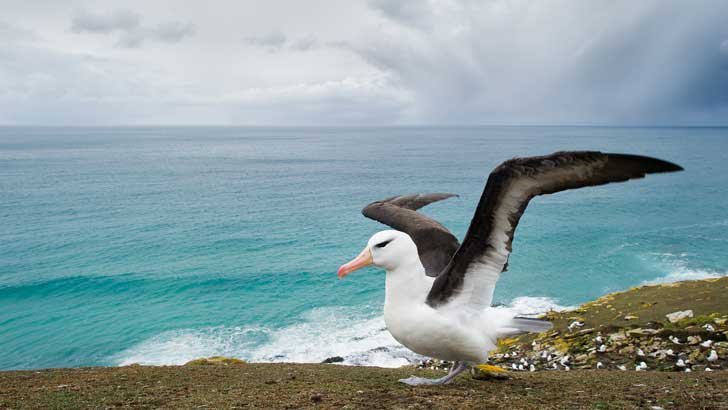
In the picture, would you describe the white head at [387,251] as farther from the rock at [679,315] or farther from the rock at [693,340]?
the rock at [679,315]

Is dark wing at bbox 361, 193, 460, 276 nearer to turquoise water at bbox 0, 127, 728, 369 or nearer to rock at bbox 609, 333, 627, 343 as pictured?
rock at bbox 609, 333, 627, 343

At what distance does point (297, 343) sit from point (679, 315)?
52.4 feet

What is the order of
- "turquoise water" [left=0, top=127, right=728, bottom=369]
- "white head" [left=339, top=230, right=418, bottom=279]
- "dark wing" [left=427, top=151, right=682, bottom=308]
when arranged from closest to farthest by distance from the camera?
"dark wing" [left=427, top=151, right=682, bottom=308]
"white head" [left=339, top=230, right=418, bottom=279]
"turquoise water" [left=0, top=127, right=728, bottom=369]

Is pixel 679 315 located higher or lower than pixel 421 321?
lower

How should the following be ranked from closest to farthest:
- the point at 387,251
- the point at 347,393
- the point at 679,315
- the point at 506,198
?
1. the point at 506,198
2. the point at 387,251
3. the point at 347,393
4. the point at 679,315

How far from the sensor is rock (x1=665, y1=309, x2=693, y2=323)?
13223 millimetres

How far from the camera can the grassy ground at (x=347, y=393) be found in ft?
18.7

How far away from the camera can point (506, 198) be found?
5.73m

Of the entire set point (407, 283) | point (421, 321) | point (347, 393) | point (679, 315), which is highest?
point (407, 283)

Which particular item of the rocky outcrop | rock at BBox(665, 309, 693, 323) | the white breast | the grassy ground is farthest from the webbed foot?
rock at BBox(665, 309, 693, 323)

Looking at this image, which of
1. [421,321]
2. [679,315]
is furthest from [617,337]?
[421,321]

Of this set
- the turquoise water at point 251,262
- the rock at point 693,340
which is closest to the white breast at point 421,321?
the rock at point 693,340

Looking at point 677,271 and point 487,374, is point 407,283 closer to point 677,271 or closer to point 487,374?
point 487,374

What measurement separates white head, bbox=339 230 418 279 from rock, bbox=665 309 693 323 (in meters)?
10.7
